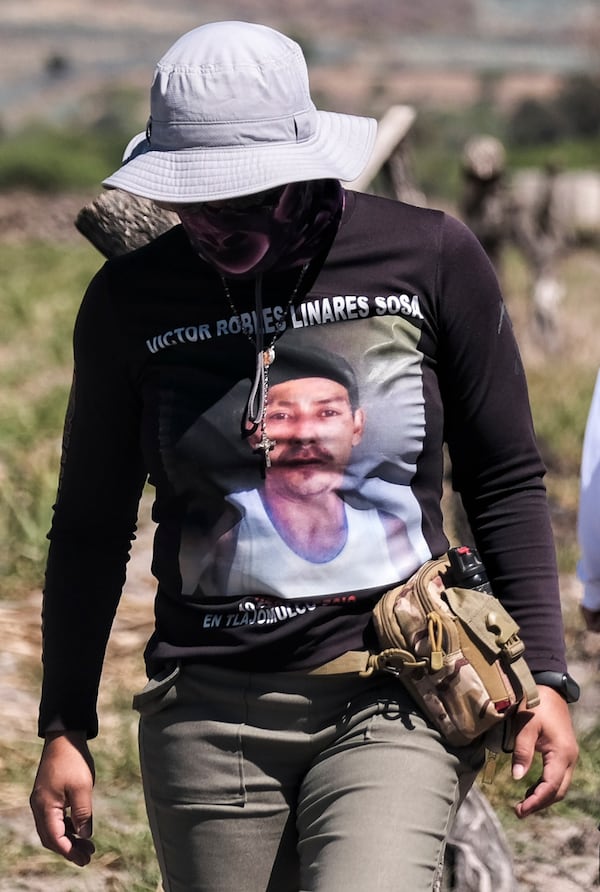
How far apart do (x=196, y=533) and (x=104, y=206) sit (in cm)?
120

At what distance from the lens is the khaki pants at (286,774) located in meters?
2.03

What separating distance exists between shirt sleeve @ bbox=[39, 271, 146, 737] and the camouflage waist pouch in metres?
0.50

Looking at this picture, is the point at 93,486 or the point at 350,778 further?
the point at 93,486

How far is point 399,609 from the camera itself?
2.06 metres

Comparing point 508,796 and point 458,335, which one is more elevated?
point 458,335

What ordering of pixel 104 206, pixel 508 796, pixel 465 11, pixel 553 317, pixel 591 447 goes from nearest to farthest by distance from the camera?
pixel 591 447 → pixel 104 206 → pixel 508 796 → pixel 553 317 → pixel 465 11

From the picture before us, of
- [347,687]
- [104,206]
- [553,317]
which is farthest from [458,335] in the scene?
[553,317]

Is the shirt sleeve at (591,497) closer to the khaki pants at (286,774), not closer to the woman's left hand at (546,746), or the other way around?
the woman's left hand at (546,746)

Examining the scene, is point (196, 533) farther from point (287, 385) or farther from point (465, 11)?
point (465, 11)

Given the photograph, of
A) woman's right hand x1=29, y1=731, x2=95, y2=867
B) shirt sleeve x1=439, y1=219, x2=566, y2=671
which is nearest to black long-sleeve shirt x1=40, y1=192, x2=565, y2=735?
shirt sleeve x1=439, y1=219, x2=566, y2=671

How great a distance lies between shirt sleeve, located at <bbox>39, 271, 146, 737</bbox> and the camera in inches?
90.2

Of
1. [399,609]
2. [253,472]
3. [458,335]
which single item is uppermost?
[458,335]

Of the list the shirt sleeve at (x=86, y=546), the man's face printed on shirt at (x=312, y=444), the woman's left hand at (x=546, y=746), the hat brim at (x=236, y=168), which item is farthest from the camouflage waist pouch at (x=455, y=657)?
the hat brim at (x=236, y=168)

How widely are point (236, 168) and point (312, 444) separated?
0.40 meters
